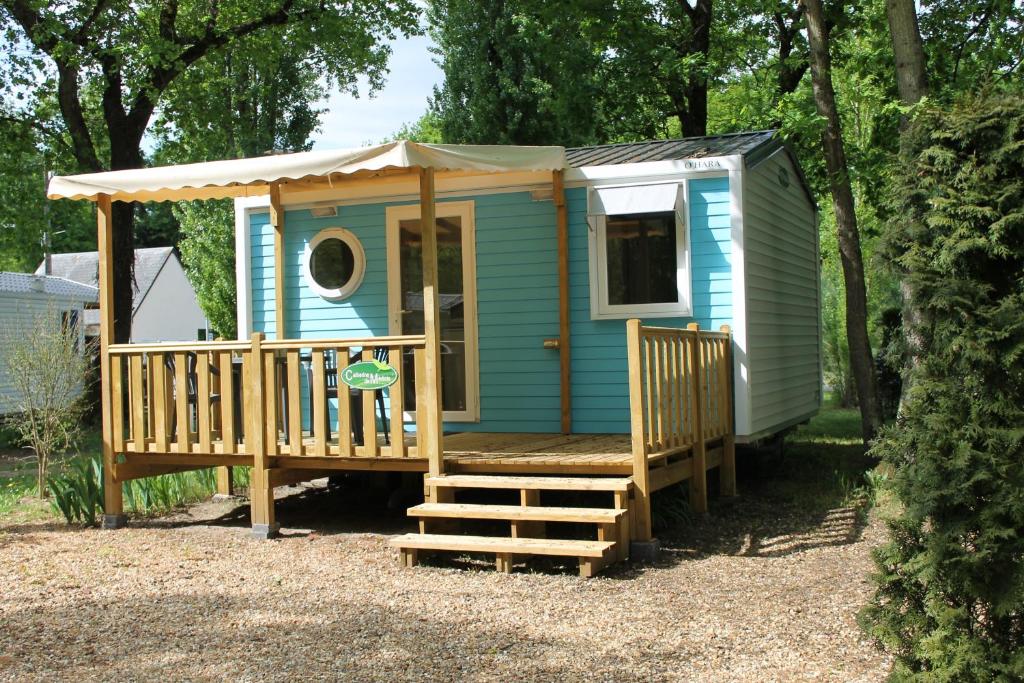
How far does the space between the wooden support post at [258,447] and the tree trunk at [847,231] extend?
5.76 m

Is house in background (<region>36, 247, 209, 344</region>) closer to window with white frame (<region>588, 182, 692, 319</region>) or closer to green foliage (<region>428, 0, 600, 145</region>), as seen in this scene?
green foliage (<region>428, 0, 600, 145</region>)

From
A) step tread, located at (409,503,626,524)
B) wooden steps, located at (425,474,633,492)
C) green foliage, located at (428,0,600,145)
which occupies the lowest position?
step tread, located at (409,503,626,524)

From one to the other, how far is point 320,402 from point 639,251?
2825 mm

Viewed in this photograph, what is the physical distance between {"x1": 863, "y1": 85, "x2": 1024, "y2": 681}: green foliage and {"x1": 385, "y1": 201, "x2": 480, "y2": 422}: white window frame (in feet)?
17.5

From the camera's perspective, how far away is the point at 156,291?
38312 millimetres

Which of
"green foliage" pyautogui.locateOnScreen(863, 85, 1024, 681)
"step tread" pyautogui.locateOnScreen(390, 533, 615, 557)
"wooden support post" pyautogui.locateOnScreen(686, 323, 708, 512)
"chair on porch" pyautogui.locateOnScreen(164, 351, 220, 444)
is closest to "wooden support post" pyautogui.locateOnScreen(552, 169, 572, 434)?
"wooden support post" pyautogui.locateOnScreen(686, 323, 708, 512)

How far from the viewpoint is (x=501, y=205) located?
8.38 meters

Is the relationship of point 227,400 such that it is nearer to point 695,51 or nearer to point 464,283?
point 464,283

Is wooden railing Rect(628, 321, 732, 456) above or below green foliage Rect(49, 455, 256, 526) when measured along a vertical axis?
above

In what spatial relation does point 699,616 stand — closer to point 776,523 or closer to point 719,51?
point 776,523

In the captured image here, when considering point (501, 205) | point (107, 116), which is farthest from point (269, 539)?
point (107, 116)

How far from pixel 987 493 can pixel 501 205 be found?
5.70m

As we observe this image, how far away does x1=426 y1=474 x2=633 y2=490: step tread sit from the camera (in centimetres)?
601

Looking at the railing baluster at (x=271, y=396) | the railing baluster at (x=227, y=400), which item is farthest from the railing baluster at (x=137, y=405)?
the railing baluster at (x=271, y=396)
